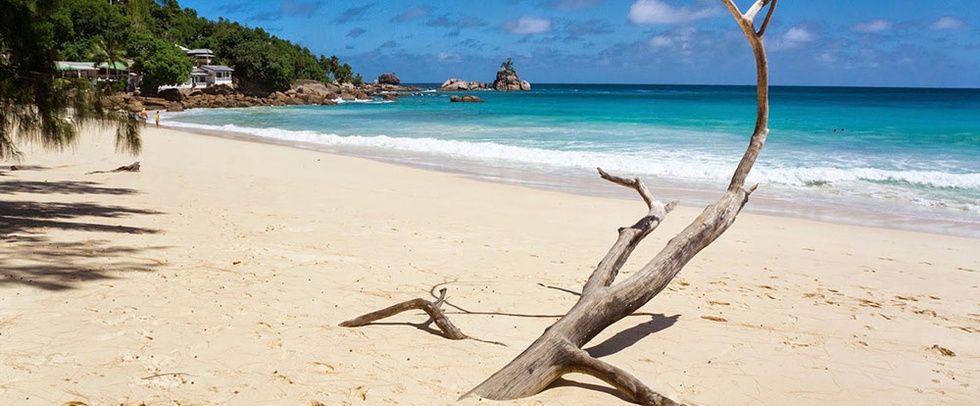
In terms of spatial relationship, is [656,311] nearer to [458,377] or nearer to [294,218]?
[458,377]

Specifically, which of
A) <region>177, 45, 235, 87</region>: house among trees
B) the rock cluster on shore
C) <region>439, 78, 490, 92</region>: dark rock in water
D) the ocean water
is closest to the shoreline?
the ocean water

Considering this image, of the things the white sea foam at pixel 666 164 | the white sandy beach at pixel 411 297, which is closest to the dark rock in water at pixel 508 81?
the white sea foam at pixel 666 164

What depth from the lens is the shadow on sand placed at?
541 centimetres

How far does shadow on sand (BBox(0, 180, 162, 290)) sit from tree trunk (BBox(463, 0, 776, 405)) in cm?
372

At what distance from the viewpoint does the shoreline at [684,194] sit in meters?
11.3

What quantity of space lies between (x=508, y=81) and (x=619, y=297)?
147m

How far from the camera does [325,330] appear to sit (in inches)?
184

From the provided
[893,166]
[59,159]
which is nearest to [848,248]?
[893,166]

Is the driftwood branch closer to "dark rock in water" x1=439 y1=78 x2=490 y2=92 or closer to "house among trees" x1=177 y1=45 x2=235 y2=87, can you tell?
"house among trees" x1=177 y1=45 x2=235 y2=87

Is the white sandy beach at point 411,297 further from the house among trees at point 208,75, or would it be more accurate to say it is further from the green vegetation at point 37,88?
the house among trees at point 208,75

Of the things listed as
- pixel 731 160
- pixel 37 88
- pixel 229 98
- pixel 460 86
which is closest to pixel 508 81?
pixel 460 86

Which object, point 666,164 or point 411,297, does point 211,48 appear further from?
point 411,297

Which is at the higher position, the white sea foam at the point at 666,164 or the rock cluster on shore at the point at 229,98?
the rock cluster on shore at the point at 229,98

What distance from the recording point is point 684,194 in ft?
47.2
